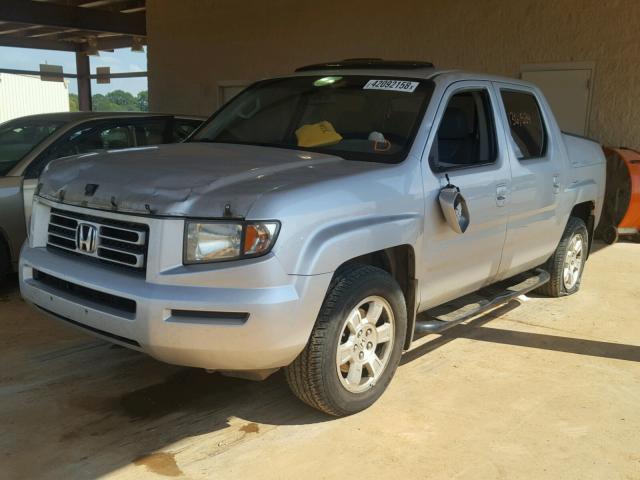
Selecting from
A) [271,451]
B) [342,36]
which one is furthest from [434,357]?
[342,36]

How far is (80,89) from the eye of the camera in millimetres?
21469

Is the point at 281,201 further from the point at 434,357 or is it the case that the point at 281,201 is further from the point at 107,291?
the point at 434,357

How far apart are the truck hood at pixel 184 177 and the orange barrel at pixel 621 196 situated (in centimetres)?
608

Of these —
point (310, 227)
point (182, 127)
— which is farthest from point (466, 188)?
point (182, 127)

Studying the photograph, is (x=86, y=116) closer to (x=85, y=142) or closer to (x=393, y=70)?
(x=85, y=142)

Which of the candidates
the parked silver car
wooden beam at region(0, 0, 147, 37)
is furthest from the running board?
wooden beam at region(0, 0, 147, 37)

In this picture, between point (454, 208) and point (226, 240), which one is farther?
point (454, 208)

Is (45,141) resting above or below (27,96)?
above

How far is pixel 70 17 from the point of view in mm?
17109

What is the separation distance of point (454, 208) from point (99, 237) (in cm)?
202

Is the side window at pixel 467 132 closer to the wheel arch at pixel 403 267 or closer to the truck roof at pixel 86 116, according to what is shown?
the wheel arch at pixel 403 267

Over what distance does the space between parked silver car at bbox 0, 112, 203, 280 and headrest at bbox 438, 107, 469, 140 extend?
11.1ft

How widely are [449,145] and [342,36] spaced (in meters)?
8.55

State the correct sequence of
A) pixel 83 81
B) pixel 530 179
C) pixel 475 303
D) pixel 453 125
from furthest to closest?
pixel 83 81
pixel 530 179
pixel 475 303
pixel 453 125
